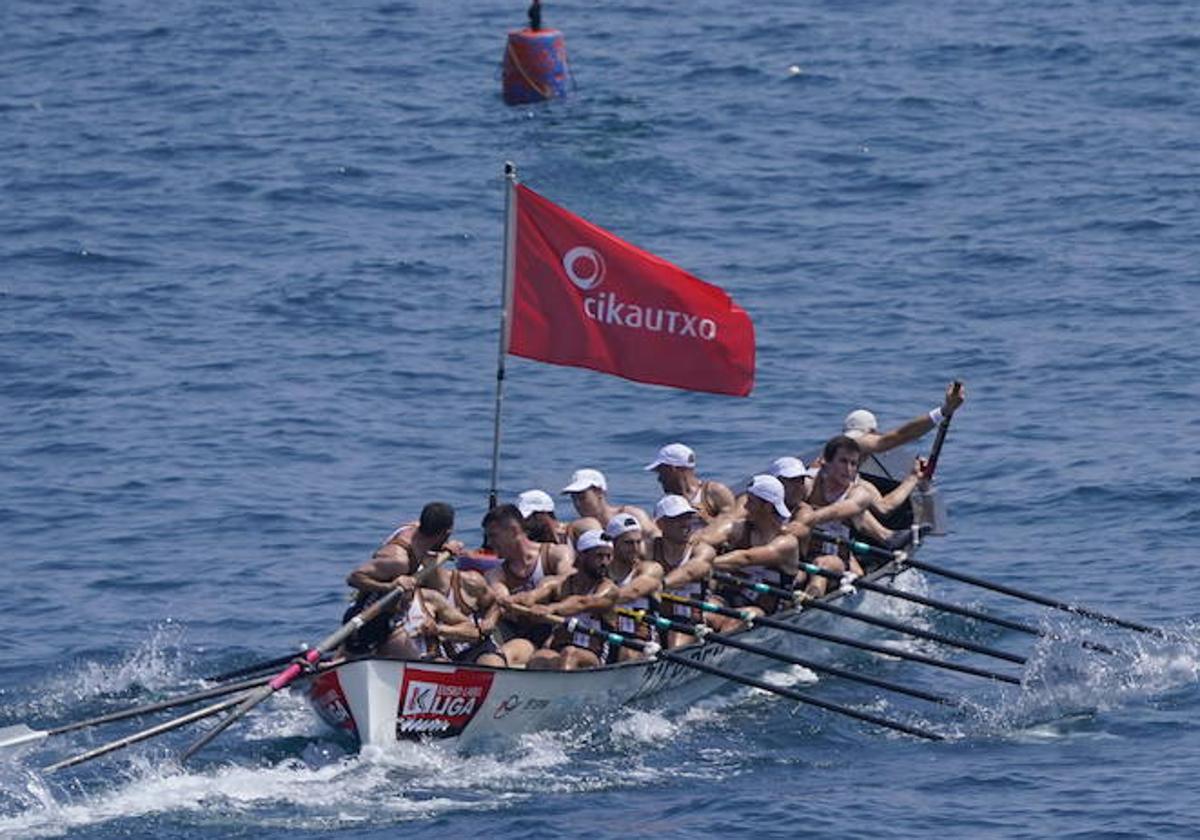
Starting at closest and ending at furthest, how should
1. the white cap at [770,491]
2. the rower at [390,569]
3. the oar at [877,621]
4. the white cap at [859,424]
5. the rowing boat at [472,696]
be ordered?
1. the rowing boat at [472,696]
2. the rower at [390,569]
3. the oar at [877,621]
4. the white cap at [770,491]
5. the white cap at [859,424]

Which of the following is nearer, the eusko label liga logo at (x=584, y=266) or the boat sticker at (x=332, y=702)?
the boat sticker at (x=332, y=702)

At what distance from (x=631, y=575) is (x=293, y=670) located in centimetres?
364

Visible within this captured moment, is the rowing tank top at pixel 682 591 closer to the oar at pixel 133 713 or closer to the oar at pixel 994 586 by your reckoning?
the oar at pixel 994 586

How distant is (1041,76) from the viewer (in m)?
48.7

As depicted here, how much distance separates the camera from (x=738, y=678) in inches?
912

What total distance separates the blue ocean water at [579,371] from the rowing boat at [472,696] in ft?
0.73

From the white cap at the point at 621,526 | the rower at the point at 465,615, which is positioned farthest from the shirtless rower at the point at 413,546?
the white cap at the point at 621,526

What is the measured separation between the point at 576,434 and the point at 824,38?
71.4ft

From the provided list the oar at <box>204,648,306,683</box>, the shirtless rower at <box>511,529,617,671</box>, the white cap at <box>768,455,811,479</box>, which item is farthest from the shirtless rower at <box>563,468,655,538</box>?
the oar at <box>204,648,306,683</box>

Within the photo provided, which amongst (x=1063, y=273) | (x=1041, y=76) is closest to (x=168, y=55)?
(x=1041, y=76)

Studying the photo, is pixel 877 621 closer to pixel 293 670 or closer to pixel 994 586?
pixel 994 586

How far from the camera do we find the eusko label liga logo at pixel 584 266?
80.4 feet

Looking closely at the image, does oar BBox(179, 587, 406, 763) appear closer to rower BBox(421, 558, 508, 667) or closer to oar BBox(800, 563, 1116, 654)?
rower BBox(421, 558, 508, 667)

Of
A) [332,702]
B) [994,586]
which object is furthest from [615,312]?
[332,702]
